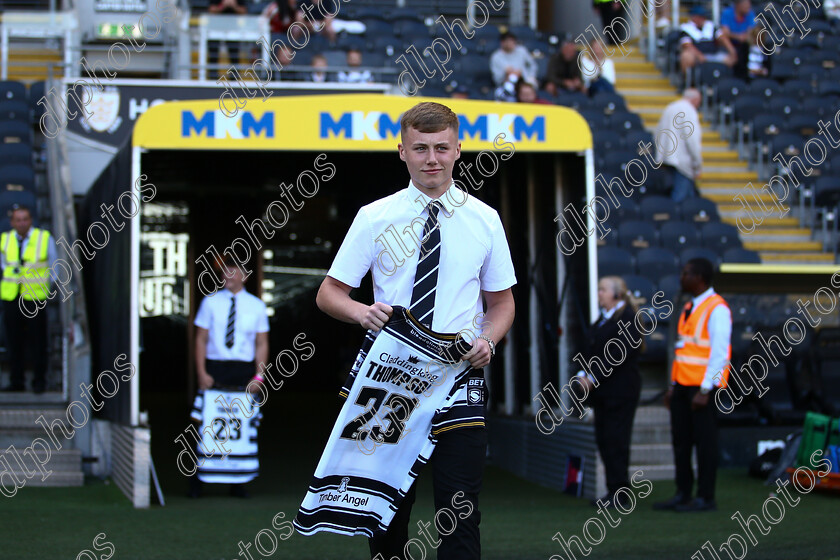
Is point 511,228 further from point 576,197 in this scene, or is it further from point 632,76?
point 632,76

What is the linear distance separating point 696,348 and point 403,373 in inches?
192

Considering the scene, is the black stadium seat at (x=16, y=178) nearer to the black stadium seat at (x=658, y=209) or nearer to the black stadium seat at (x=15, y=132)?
the black stadium seat at (x=15, y=132)

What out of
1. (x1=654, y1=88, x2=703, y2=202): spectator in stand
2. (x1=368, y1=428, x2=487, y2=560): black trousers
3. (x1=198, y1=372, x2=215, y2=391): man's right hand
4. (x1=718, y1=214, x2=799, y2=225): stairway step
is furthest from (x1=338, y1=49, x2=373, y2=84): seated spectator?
(x1=368, y1=428, x2=487, y2=560): black trousers

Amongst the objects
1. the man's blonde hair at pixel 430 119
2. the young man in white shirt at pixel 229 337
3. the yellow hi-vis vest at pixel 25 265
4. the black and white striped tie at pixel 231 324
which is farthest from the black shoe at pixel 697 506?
the yellow hi-vis vest at pixel 25 265

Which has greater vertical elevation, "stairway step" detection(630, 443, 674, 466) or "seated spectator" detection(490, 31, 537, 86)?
"seated spectator" detection(490, 31, 537, 86)

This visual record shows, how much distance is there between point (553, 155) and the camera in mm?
10414

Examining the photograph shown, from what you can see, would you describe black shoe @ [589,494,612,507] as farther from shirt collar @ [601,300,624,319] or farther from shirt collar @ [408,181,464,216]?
shirt collar @ [408,181,464,216]

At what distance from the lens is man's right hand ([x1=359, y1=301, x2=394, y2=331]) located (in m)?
3.96

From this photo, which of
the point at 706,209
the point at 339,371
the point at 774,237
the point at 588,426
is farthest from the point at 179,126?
the point at 339,371

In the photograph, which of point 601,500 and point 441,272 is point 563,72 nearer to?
point 601,500

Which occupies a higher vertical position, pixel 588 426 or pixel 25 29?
pixel 25 29

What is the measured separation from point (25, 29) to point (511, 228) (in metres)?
9.81

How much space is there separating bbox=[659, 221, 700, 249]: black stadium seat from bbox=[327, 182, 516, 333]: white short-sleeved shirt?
918 centimetres

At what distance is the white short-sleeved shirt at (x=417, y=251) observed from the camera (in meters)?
4.12
